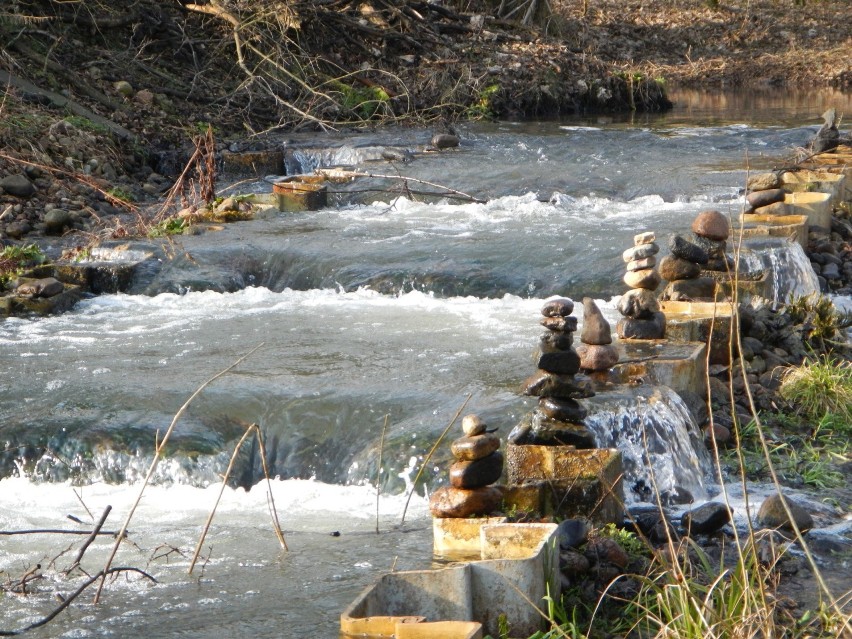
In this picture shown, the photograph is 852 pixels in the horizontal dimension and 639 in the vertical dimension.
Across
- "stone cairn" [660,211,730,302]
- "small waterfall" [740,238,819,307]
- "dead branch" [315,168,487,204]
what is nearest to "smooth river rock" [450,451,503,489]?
"stone cairn" [660,211,730,302]

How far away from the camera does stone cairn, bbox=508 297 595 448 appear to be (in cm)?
474

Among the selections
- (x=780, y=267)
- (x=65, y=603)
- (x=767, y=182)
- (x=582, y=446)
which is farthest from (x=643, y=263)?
(x=65, y=603)

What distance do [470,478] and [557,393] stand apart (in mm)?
717

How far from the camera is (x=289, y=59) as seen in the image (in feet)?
51.3

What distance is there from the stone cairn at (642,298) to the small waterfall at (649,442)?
85cm

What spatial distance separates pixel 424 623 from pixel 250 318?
4507mm

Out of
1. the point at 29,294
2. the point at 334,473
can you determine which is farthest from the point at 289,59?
the point at 334,473

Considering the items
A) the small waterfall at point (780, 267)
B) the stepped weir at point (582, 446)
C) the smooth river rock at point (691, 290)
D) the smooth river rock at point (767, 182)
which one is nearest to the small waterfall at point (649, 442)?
the stepped weir at point (582, 446)

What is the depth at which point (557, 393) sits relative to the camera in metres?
4.82

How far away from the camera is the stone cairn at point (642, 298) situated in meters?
6.04

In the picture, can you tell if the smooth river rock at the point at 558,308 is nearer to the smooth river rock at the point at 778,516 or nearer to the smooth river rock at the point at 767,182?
the smooth river rock at the point at 778,516

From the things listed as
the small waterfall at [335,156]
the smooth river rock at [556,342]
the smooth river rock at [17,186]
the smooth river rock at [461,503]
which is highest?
the smooth river rock at [17,186]

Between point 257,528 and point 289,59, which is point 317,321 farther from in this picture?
point 289,59

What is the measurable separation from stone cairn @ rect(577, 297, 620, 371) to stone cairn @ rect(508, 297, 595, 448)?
0.63m
